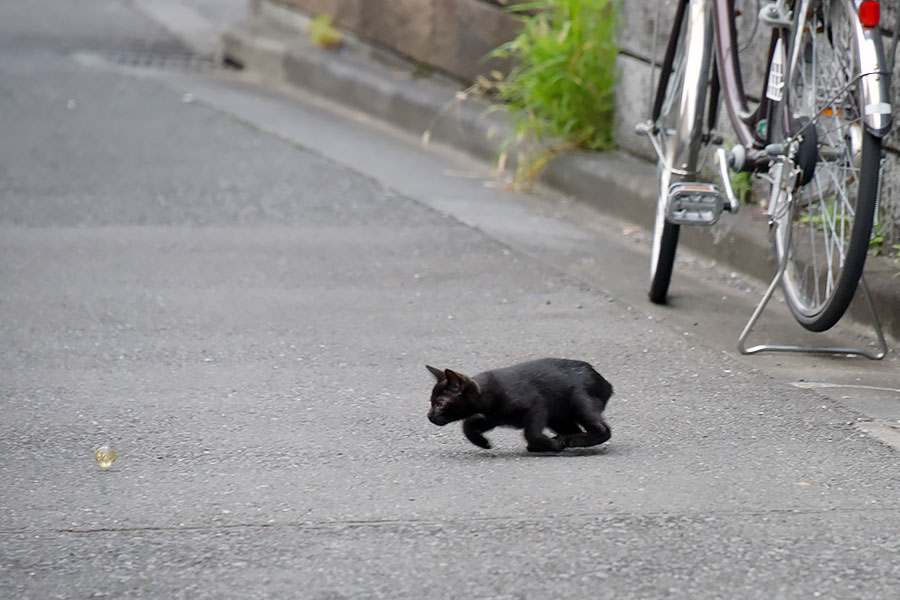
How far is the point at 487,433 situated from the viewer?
3.82 meters

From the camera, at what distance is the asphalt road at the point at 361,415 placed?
2.81 metres

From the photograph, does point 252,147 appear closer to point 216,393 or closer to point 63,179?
point 63,179

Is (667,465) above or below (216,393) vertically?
above

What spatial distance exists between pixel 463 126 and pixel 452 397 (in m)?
5.16

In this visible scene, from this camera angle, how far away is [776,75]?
4.70 metres

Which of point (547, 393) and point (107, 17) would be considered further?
Answer: point (107, 17)

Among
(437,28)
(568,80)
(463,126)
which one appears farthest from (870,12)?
(437,28)

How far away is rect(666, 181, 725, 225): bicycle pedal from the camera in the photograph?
4.67 meters

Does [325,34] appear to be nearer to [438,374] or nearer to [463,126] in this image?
[463,126]

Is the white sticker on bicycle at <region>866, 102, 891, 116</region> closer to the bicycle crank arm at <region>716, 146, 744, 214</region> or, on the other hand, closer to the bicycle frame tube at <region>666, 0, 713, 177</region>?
the bicycle crank arm at <region>716, 146, 744, 214</region>

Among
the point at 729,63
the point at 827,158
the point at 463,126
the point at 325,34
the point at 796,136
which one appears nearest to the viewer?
the point at 796,136

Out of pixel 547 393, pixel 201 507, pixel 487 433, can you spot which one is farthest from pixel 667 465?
pixel 201 507

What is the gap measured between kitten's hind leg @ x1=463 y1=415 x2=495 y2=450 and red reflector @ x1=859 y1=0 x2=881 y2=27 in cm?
174

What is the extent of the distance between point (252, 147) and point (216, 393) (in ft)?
14.5
